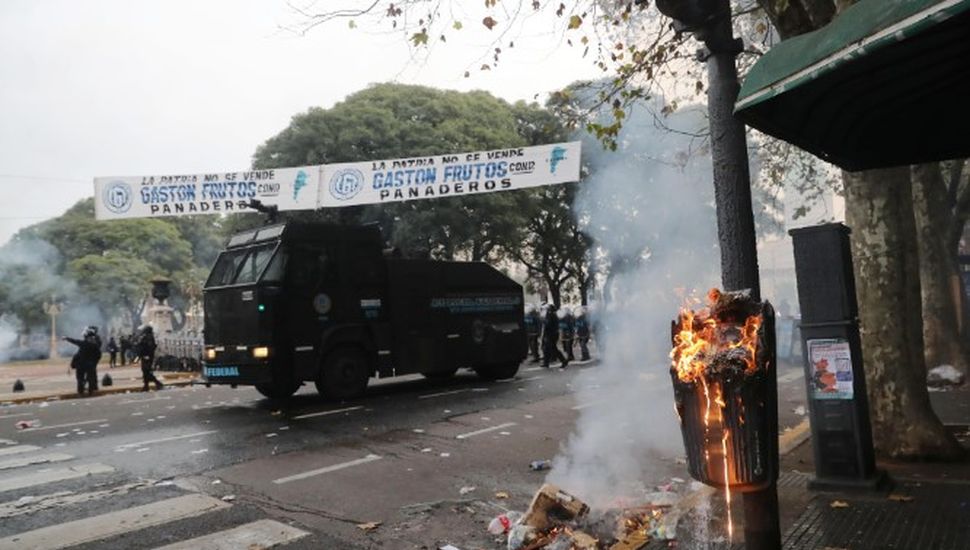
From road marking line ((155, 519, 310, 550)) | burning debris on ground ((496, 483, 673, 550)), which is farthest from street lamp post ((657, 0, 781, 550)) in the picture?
road marking line ((155, 519, 310, 550))

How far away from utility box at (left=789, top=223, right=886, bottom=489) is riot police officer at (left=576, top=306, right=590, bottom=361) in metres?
14.1

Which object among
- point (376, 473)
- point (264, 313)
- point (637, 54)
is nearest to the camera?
point (376, 473)

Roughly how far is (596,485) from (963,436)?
4321 mm

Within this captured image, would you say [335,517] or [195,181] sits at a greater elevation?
[195,181]

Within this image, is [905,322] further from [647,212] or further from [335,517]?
[647,212]

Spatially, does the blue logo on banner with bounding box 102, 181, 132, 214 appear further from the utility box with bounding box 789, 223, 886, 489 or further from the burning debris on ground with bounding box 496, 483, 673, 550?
the utility box with bounding box 789, 223, 886, 489

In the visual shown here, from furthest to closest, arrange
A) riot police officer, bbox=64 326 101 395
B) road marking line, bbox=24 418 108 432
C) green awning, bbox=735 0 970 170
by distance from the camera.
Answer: riot police officer, bbox=64 326 101 395, road marking line, bbox=24 418 108 432, green awning, bbox=735 0 970 170

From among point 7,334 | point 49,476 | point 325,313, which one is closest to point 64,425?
point 49,476

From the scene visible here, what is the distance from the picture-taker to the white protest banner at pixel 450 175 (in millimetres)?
14477

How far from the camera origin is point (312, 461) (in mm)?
Answer: 7184

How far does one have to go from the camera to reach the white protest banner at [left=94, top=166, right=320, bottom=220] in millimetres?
15703

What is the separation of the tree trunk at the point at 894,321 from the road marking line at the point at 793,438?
100 cm

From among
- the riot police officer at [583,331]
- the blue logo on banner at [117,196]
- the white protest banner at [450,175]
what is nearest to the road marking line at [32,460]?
the white protest banner at [450,175]

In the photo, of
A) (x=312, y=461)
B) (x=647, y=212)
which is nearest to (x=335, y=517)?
(x=312, y=461)
